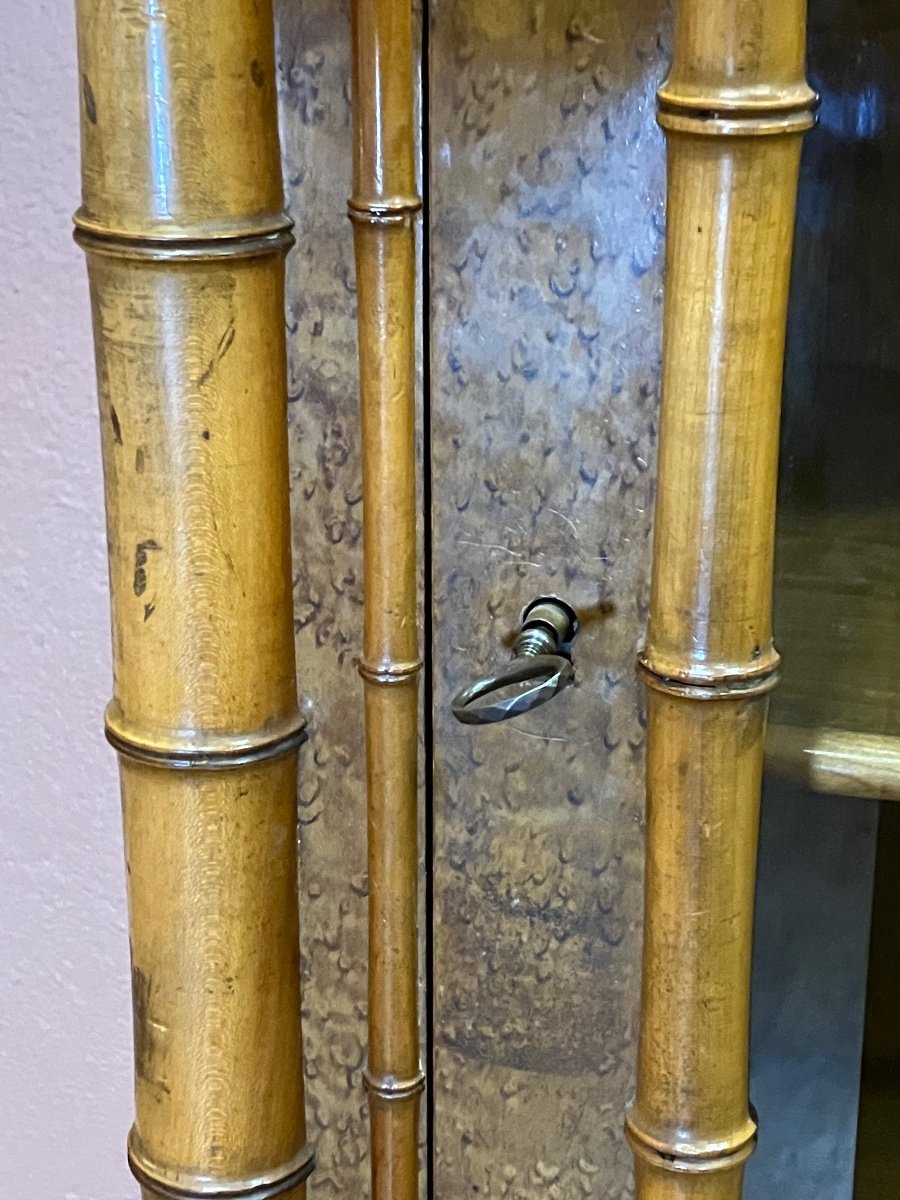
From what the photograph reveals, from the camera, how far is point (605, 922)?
2.57ft

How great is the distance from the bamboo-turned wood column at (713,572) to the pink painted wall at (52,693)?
1.54 feet

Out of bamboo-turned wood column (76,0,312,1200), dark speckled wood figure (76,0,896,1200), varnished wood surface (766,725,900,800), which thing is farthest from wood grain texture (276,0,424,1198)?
varnished wood surface (766,725,900,800)

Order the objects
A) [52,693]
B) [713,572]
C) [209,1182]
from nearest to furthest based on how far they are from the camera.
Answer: [713,572] → [209,1182] → [52,693]

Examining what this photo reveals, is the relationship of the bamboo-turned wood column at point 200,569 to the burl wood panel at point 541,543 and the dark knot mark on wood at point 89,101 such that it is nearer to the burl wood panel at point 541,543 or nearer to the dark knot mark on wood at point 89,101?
the dark knot mark on wood at point 89,101

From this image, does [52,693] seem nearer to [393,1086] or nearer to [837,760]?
[393,1086]

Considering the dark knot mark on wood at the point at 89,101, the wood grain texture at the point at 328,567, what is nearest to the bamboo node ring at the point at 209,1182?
the wood grain texture at the point at 328,567

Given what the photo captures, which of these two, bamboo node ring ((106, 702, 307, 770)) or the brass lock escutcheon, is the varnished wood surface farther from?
bamboo node ring ((106, 702, 307, 770))

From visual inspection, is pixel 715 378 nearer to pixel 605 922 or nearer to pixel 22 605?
pixel 605 922

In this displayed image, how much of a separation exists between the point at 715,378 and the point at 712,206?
0.20 feet

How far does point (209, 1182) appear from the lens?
720 mm

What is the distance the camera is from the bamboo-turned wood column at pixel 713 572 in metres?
0.55

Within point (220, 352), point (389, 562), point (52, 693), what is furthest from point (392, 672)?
point (52, 693)

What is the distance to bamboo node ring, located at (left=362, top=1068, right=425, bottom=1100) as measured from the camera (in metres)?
0.79

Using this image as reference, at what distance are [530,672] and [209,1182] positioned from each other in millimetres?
282
